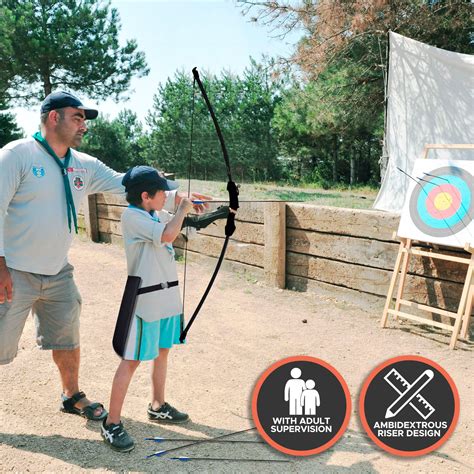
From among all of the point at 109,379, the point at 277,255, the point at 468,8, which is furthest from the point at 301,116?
the point at 109,379

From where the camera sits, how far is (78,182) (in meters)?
2.33

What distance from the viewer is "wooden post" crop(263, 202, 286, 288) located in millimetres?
4594

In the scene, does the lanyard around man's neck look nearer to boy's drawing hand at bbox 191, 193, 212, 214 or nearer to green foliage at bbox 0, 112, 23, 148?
boy's drawing hand at bbox 191, 193, 212, 214

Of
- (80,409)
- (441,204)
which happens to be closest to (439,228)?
(441,204)

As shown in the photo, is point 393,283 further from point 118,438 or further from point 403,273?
point 118,438

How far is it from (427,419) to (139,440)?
1.20 m

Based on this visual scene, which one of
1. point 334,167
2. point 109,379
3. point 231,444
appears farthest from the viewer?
point 334,167

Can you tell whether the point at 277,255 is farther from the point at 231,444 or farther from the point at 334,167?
the point at 334,167

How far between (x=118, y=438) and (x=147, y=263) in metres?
0.71

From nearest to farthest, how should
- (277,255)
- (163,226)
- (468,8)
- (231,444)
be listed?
(163,226) → (231,444) → (277,255) → (468,8)

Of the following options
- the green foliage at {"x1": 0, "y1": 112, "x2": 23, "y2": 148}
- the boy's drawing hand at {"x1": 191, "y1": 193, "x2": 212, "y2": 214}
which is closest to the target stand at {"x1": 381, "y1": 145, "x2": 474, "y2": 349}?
the boy's drawing hand at {"x1": 191, "y1": 193, "x2": 212, "y2": 214}

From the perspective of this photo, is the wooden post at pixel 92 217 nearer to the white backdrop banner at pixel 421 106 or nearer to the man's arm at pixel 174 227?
the white backdrop banner at pixel 421 106

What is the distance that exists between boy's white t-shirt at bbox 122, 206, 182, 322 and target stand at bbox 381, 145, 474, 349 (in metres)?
2.01

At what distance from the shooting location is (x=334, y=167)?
17266 millimetres
